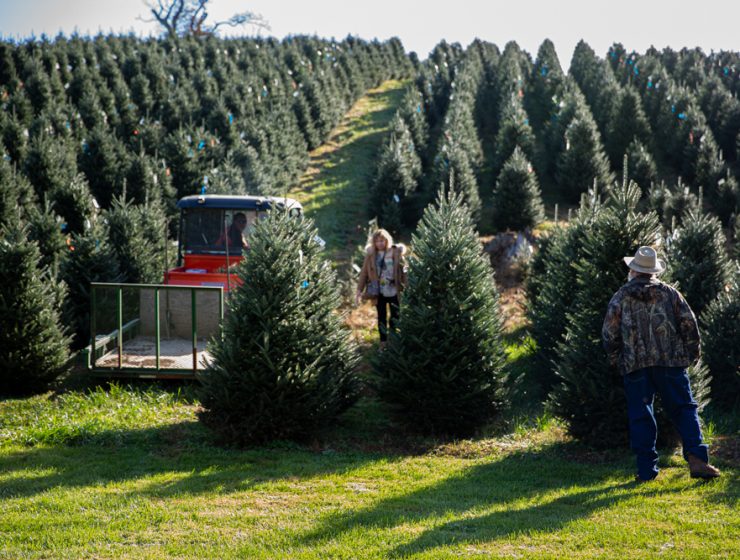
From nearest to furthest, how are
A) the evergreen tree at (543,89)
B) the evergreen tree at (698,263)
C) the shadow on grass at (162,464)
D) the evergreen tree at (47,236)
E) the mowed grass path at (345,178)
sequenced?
the shadow on grass at (162,464), the evergreen tree at (698,263), the evergreen tree at (47,236), the mowed grass path at (345,178), the evergreen tree at (543,89)

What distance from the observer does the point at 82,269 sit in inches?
561

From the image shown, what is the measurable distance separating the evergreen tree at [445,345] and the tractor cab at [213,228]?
14.1 feet

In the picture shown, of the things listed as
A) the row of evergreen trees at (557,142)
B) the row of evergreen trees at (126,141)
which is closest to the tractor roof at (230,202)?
the row of evergreen trees at (126,141)

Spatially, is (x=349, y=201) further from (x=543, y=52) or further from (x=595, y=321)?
(x=543, y=52)

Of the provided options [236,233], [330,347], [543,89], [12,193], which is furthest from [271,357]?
[543,89]

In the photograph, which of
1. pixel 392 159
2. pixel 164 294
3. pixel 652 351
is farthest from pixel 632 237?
pixel 392 159

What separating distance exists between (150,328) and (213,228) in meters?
2.40

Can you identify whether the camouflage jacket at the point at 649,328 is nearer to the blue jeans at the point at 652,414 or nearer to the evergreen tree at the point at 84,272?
the blue jeans at the point at 652,414

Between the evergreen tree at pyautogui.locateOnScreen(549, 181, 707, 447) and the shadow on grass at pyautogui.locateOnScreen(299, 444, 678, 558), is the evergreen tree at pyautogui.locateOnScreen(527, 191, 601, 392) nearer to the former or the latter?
the evergreen tree at pyautogui.locateOnScreen(549, 181, 707, 447)

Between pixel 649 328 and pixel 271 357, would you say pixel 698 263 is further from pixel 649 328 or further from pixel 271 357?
pixel 271 357

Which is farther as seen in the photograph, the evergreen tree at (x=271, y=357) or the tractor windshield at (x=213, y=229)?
the tractor windshield at (x=213, y=229)

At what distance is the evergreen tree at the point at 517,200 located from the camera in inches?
883

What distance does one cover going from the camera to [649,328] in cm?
736

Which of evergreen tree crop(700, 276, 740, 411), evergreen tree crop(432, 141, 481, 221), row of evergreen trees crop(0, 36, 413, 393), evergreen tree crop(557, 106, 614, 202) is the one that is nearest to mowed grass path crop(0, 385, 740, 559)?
evergreen tree crop(700, 276, 740, 411)
